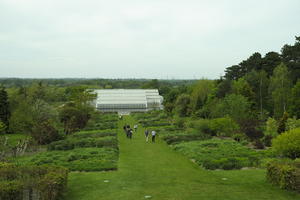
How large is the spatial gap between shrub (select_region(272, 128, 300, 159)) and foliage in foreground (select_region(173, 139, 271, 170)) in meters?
1.37

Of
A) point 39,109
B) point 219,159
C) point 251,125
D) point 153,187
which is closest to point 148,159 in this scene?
point 219,159

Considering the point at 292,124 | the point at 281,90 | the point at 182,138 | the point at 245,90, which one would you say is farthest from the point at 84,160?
the point at 245,90

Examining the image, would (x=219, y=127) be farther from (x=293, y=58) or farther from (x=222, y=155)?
(x=293, y=58)

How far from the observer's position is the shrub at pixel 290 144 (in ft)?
51.4

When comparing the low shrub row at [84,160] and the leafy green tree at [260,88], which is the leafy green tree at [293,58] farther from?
the low shrub row at [84,160]

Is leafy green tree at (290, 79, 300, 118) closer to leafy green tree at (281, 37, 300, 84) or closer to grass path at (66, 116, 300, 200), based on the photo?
leafy green tree at (281, 37, 300, 84)

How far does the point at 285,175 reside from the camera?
11555mm

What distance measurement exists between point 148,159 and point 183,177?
4.49 m

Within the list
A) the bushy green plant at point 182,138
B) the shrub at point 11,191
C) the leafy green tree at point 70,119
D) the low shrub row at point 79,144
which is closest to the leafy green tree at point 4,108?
the leafy green tree at point 70,119

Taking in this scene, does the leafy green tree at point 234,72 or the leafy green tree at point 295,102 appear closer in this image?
the leafy green tree at point 295,102

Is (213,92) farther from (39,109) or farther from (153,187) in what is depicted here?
(153,187)

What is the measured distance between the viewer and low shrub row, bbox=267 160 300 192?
1126 centimetres

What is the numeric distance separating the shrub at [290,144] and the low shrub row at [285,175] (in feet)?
11.1

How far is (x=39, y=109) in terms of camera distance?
30016mm
